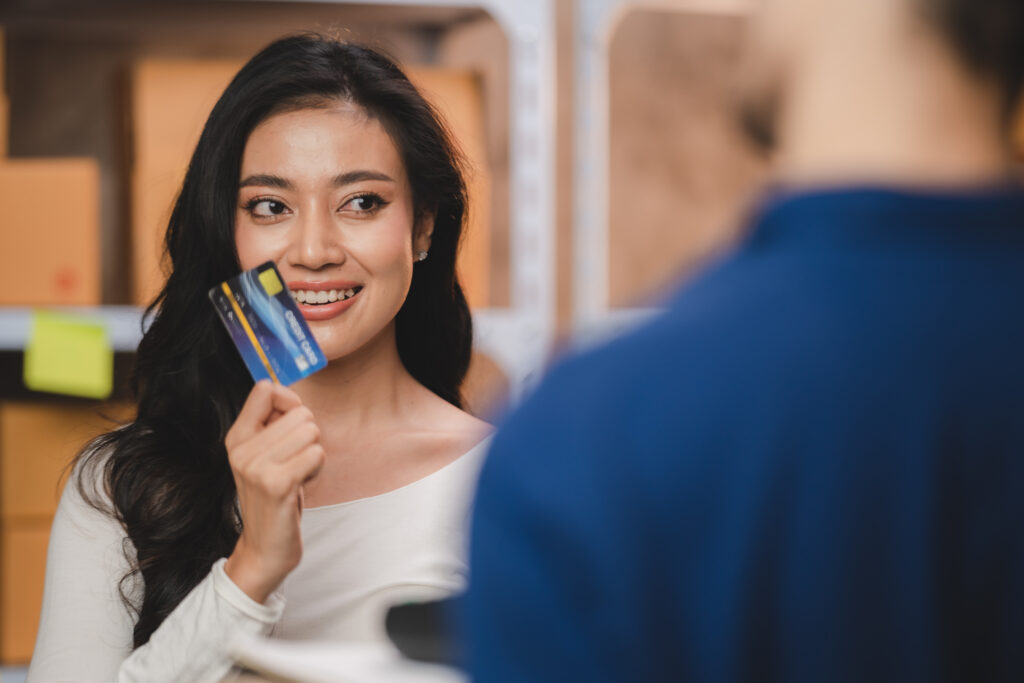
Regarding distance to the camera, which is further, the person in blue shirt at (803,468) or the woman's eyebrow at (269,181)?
the woman's eyebrow at (269,181)

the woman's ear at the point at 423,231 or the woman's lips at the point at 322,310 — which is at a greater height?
the woman's ear at the point at 423,231

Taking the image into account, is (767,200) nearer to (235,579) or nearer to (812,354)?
(812,354)

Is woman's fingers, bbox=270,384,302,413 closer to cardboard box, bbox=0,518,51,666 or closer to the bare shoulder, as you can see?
the bare shoulder

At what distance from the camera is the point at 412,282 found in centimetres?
136

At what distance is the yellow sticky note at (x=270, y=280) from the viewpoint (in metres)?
1.09

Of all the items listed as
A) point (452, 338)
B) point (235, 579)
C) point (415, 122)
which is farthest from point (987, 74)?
point (452, 338)

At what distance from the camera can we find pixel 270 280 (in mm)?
1089

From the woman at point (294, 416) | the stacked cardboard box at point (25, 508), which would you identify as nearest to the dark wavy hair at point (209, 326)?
the woman at point (294, 416)

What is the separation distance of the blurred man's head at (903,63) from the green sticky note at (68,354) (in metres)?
1.42

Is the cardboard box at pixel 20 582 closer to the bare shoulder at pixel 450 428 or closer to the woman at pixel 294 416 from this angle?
the woman at pixel 294 416

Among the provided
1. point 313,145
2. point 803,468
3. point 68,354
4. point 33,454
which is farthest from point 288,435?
point 33,454

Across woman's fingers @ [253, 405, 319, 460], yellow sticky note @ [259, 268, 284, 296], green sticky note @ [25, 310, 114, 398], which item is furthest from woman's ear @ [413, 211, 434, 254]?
green sticky note @ [25, 310, 114, 398]

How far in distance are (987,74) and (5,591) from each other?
170 centimetres

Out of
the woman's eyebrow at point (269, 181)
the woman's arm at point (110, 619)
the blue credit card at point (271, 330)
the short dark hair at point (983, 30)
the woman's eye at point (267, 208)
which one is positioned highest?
the short dark hair at point (983, 30)
